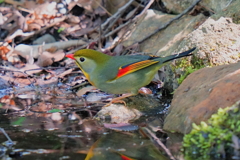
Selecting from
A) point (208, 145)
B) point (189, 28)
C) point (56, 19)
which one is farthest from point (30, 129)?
point (56, 19)

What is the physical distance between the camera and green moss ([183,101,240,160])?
10.9ft

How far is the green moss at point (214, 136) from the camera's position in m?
3.32

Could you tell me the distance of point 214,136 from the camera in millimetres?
3393

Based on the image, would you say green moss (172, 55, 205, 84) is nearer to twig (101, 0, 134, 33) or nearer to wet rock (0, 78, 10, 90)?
twig (101, 0, 134, 33)

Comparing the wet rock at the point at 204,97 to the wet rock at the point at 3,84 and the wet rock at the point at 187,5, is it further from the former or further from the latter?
the wet rock at the point at 3,84

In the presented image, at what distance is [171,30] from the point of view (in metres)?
7.25

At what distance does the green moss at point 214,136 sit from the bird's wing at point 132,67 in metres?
1.67

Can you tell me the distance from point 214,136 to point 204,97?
29.9 inches

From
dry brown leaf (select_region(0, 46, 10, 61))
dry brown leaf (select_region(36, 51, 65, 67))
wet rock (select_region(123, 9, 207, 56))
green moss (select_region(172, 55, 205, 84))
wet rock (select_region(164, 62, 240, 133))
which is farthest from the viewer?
dry brown leaf (select_region(0, 46, 10, 61))

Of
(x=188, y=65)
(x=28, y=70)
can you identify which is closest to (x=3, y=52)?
(x=28, y=70)

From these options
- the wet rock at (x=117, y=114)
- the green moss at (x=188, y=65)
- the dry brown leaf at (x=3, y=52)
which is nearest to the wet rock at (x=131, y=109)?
the wet rock at (x=117, y=114)

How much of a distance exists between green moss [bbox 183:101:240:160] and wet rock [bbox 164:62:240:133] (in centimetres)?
29

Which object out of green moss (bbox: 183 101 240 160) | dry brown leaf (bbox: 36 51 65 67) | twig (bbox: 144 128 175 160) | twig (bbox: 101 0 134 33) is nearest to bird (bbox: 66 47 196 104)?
twig (bbox: 144 128 175 160)

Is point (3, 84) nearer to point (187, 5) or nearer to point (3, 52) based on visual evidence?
point (3, 52)
